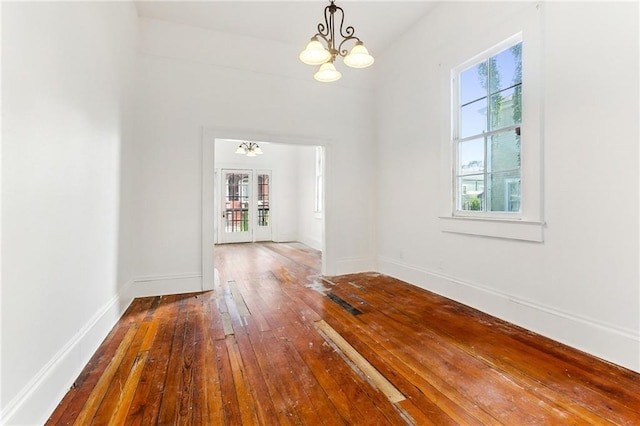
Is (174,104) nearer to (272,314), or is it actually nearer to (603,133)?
(272,314)

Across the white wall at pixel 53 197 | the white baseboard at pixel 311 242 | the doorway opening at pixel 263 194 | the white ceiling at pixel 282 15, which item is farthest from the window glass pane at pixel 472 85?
the doorway opening at pixel 263 194

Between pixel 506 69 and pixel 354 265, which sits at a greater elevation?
pixel 506 69

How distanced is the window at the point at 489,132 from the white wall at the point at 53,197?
3.53m

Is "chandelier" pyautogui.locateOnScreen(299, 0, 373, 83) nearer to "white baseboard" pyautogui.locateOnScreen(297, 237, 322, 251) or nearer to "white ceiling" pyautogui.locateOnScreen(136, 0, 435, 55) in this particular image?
"white ceiling" pyautogui.locateOnScreen(136, 0, 435, 55)

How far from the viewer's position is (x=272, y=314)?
2.98 m

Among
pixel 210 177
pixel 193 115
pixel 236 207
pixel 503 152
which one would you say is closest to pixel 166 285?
pixel 210 177

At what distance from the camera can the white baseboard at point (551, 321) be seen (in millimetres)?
2025

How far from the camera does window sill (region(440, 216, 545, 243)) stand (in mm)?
2561

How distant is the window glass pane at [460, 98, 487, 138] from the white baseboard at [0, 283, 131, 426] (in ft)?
13.0

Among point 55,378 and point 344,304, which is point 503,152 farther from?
point 55,378

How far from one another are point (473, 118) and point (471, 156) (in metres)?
0.42

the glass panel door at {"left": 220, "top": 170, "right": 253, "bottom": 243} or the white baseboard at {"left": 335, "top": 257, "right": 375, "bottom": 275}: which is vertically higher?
the glass panel door at {"left": 220, "top": 170, "right": 253, "bottom": 243}

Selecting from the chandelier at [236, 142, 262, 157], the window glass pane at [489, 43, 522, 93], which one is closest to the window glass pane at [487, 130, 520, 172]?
the window glass pane at [489, 43, 522, 93]

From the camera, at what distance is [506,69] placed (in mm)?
2902
